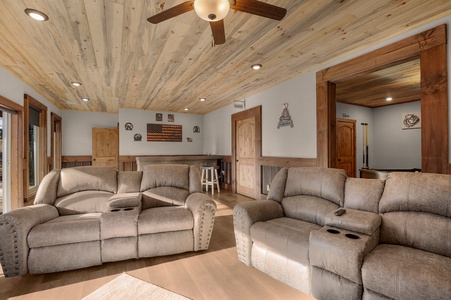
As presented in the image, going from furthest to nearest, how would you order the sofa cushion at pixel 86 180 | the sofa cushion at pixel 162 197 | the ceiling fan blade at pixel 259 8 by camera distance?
the sofa cushion at pixel 162 197 → the sofa cushion at pixel 86 180 → the ceiling fan blade at pixel 259 8

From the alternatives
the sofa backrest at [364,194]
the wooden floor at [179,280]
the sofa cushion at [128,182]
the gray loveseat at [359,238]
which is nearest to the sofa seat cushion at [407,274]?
the gray loveseat at [359,238]

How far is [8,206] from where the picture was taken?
4.07 meters

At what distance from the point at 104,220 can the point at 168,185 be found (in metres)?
0.97

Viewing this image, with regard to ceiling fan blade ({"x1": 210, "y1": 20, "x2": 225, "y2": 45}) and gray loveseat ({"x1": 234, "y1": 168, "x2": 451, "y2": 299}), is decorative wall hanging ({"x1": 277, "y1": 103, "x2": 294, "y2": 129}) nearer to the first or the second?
gray loveseat ({"x1": 234, "y1": 168, "x2": 451, "y2": 299})

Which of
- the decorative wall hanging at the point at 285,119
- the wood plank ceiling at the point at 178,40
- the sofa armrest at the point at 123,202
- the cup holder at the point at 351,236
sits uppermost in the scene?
the wood plank ceiling at the point at 178,40

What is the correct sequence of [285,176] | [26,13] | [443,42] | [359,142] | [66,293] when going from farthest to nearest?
[359,142] → [285,176] → [443,42] → [26,13] → [66,293]

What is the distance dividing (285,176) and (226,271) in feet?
4.12

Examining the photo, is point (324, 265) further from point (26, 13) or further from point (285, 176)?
point (26, 13)

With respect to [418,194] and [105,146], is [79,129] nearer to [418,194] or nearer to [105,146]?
[105,146]

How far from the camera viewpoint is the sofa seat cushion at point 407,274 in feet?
4.08

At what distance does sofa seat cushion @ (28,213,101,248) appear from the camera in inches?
84.7

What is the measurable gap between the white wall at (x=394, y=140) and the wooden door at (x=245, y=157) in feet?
12.8

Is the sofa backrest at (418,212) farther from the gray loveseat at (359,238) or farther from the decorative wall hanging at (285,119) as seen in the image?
the decorative wall hanging at (285,119)

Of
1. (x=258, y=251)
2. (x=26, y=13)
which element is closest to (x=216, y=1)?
(x=26, y=13)
